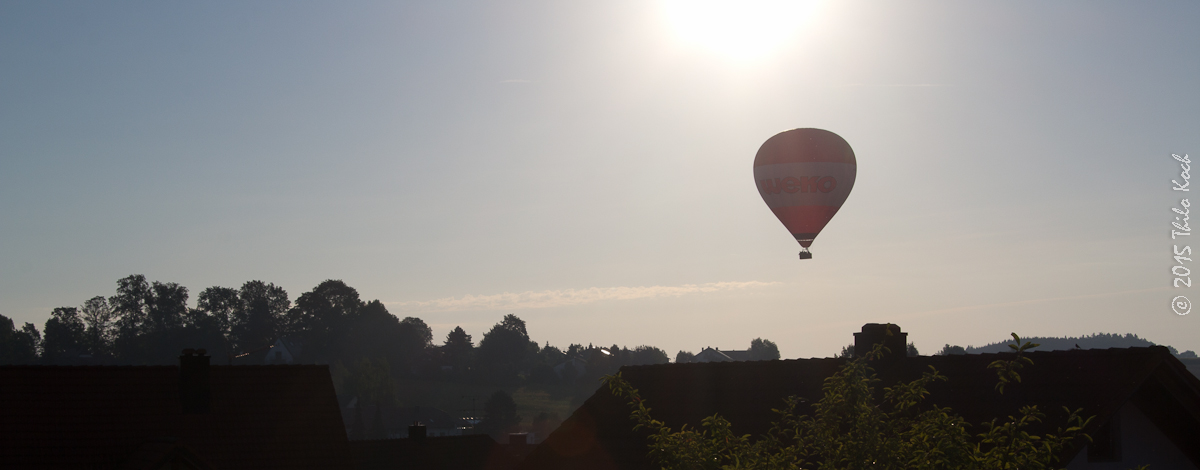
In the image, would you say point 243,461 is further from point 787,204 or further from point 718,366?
point 787,204

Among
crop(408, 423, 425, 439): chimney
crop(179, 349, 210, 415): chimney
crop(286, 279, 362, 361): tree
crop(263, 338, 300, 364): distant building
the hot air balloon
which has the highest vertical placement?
crop(286, 279, 362, 361): tree

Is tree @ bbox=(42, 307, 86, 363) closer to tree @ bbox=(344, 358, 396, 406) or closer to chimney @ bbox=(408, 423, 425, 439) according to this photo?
tree @ bbox=(344, 358, 396, 406)

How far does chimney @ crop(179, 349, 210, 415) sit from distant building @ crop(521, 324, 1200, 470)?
8.26 metres

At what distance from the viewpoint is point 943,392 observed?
17.2m

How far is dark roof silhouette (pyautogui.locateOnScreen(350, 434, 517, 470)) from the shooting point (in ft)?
97.1

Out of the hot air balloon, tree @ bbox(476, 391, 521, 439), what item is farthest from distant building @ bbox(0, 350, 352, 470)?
tree @ bbox(476, 391, 521, 439)

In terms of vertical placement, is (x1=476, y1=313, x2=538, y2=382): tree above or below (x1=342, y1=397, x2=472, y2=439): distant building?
above

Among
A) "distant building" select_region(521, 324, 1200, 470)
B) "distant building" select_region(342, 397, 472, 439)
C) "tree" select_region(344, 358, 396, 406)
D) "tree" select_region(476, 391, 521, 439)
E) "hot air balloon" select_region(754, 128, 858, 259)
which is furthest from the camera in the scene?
"tree" select_region(344, 358, 396, 406)

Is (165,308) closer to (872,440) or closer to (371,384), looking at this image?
(371,384)

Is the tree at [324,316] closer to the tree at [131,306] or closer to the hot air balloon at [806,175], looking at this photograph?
the tree at [131,306]

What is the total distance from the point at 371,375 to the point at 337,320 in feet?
149

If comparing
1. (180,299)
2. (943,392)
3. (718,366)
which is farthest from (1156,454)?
(180,299)

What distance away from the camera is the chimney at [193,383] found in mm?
23406

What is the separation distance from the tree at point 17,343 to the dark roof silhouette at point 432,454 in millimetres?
135572
